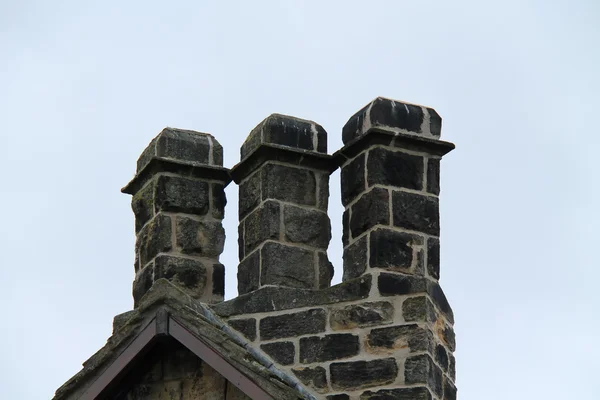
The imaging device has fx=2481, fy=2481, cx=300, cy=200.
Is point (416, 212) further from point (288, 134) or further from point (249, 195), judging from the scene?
point (249, 195)

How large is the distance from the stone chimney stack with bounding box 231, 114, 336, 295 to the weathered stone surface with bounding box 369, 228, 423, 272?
42 cm

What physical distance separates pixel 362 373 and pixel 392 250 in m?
0.65

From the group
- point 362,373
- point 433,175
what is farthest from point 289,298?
point 433,175

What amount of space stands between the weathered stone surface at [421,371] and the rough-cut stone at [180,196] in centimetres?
164

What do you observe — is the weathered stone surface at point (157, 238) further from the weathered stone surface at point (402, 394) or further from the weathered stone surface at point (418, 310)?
the weathered stone surface at point (402, 394)

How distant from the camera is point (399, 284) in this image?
12.3 m

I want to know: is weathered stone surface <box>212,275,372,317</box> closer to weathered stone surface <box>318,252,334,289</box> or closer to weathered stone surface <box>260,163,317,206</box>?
weathered stone surface <box>318,252,334,289</box>

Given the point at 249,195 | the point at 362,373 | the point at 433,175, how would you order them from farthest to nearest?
the point at 249,195 → the point at 433,175 → the point at 362,373

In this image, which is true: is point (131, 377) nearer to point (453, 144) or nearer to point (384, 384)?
point (384, 384)

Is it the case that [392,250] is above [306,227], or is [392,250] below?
below

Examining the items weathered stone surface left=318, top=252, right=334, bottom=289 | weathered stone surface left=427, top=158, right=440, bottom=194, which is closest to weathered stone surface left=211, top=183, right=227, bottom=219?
weathered stone surface left=318, top=252, right=334, bottom=289

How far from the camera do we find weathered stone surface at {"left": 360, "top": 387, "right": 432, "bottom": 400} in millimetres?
11969

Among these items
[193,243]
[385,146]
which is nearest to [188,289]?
[193,243]

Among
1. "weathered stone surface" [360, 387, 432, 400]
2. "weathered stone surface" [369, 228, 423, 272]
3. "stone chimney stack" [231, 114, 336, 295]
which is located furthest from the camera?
"stone chimney stack" [231, 114, 336, 295]
